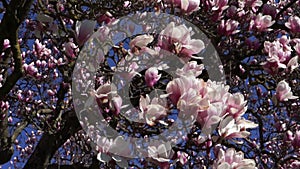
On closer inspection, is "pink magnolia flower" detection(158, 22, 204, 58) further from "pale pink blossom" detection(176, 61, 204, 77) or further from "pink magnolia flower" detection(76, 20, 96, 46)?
"pink magnolia flower" detection(76, 20, 96, 46)

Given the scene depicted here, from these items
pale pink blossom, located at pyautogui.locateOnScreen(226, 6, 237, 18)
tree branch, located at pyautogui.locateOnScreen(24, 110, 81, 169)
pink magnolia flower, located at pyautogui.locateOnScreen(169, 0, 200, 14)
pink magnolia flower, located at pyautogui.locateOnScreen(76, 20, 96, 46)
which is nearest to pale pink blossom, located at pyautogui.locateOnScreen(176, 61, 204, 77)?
pink magnolia flower, located at pyautogui.locateOnScreen(169, 0, 200, 14)

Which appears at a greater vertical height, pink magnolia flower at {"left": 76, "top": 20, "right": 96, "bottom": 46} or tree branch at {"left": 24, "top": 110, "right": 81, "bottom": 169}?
pink magnolia flower at {"left": 76, "top": 20, "right": 96, "bottom": 46}

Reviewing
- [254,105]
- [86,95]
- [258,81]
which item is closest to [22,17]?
[86,95]

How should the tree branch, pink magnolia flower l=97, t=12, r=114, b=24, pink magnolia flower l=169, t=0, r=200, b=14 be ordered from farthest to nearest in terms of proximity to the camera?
1. the tree branch
2. pink magnolia flower l=97, t=12, r=114, b=24
3. pink magnolia flower l=169, t=0, r=200, b=14

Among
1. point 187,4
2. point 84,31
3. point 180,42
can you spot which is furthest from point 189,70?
point 84,31

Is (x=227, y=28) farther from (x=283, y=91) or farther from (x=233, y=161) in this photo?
(x=233, y=161)

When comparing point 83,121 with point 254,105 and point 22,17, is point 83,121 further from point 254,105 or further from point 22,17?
point 254,105

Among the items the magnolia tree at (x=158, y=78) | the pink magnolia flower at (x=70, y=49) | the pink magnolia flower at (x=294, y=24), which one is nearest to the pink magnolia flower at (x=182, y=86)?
the magnolia tree at (x=158, y=78)
